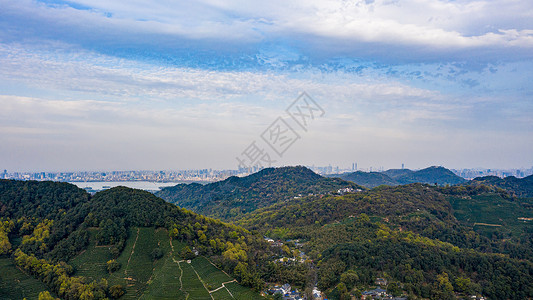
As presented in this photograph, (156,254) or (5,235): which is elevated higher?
(5,235)

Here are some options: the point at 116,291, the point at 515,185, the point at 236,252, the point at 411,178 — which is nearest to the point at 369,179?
the point at 411,178

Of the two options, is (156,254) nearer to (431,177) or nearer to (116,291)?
(116,291)

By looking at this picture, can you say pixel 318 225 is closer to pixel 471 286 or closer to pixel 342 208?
pixel 342 208

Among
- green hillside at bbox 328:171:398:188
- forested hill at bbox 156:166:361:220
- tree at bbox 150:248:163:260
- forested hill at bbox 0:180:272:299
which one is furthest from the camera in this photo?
green hillside at bbox 328:171:398:188

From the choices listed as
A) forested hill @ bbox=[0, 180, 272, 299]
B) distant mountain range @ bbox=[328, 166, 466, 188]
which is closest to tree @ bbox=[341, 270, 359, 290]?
forested hill @ bbox=[0, 180, 272, 299]

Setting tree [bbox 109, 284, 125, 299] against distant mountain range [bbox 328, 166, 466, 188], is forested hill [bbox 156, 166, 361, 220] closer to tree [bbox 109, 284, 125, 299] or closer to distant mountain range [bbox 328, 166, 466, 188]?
tree [bbox 109, 284, 125, 299]

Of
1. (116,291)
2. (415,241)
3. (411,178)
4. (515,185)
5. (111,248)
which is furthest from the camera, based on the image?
(411,178)

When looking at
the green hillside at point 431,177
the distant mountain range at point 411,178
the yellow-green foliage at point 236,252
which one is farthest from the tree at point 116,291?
the green hillside at point 431,177
